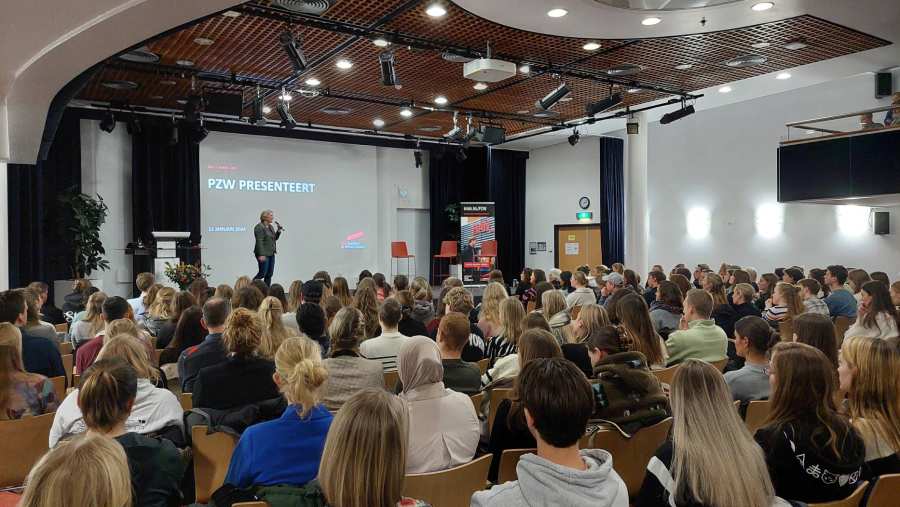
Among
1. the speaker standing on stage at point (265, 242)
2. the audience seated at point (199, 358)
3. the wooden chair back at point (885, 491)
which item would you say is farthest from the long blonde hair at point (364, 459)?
the speaker standing on stage at point (265, 242)

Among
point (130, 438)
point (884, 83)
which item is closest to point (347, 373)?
point (130, 438)

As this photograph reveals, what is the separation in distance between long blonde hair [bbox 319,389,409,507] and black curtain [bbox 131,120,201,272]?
11.2 meters

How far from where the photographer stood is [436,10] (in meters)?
6.99

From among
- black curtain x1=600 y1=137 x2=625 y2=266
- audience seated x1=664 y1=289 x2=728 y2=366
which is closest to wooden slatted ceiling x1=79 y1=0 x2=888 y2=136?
black curtain x1=600 y1=137 x2=625 y2=266

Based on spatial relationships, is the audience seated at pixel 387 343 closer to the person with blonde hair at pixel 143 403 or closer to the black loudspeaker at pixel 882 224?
the person with blonde hair at pixel 143 403

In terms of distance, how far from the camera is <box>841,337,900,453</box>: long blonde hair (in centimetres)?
232

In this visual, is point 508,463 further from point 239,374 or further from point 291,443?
point 239,374

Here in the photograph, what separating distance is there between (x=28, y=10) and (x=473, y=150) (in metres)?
13.9

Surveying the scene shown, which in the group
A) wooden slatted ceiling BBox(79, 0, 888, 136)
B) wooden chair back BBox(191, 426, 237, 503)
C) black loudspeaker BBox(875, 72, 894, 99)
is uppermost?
wooden slatted ceiling BBox(79, 0, 888, 136)

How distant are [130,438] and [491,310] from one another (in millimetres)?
3494

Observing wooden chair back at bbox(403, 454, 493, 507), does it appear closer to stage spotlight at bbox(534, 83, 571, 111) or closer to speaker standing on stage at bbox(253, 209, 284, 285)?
stage spotlight at bbox(534, 83, 571, 111)

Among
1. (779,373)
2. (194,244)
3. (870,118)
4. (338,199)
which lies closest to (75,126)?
(194,244)

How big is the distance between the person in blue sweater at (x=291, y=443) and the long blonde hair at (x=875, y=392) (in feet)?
6.54

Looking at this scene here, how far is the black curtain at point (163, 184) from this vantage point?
12.1 metres
